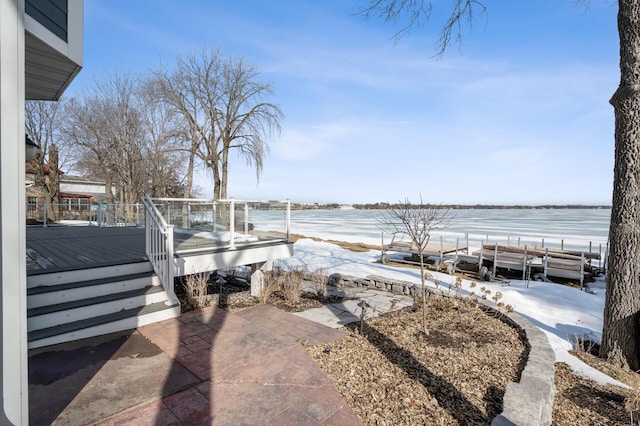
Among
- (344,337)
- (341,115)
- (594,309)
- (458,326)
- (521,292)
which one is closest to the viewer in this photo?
(344,337)

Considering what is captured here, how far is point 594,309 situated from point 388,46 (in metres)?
6.79

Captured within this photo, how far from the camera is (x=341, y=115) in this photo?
47.8ft

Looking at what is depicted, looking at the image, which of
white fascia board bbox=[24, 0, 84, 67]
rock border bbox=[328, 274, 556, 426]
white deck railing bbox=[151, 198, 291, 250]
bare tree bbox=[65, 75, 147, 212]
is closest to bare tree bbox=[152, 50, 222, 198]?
bare tree bbox=[65, 75, 147, 212]

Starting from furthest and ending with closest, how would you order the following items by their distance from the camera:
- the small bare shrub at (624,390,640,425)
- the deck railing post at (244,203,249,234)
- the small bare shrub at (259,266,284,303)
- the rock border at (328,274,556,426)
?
1. the deck railing post at (244,203,249,234)
2. the small bare shrub at (259,266,284,303)
3. the small bare shrub at (624,390,640,425)
4. the rock border at (328,274,556,426)

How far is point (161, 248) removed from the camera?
492 centimetres

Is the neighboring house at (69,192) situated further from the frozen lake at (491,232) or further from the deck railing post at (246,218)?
the deck railing post at (246,218)

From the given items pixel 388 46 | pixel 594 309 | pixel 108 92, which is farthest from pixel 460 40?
pixel 108 92

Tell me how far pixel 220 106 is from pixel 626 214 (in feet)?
58.8

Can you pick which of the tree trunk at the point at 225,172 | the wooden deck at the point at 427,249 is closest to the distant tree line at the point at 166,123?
the tree trunk at the point at 225,172

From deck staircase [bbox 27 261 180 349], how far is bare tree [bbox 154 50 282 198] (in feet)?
43.4

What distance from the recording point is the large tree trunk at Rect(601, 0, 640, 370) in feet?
13.1

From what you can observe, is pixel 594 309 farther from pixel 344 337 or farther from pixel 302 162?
pixel 302 162

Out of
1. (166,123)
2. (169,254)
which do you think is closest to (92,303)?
(169,254)

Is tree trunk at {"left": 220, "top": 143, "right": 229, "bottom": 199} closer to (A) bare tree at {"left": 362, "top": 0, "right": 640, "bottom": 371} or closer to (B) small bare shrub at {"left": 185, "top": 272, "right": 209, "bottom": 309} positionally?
(B) small bare shrub at {"left": 185, "top": 272, "right": 209, "bottom": 309}
